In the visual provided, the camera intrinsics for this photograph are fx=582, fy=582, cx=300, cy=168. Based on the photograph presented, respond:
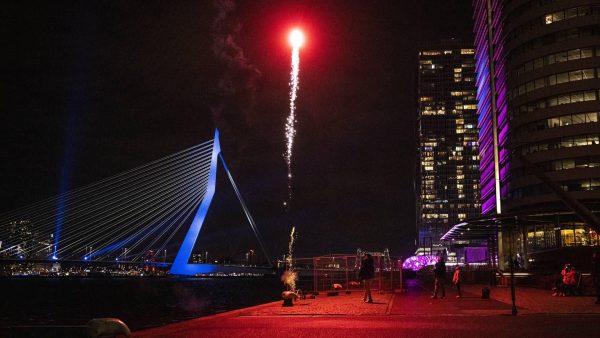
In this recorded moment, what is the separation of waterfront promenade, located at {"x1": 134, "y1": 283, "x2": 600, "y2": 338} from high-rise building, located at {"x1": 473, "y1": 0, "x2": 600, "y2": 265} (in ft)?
166

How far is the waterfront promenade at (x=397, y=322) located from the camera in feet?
40.6

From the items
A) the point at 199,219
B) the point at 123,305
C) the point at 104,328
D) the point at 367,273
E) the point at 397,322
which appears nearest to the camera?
the point at 104,328

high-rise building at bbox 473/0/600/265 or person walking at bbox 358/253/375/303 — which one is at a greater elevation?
high-rise building at bbox 473/0/600/265

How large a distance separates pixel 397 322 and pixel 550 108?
69.3m

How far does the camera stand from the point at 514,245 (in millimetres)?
84312

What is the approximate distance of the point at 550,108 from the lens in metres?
75.8

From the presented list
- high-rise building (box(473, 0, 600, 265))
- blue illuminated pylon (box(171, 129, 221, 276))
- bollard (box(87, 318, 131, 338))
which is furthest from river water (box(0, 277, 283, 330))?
high-rise building (box(473, 0, 600, 265))

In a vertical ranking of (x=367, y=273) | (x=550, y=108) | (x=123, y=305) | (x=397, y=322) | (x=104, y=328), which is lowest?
(x=123, y=305)

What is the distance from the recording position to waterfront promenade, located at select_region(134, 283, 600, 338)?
12.4m

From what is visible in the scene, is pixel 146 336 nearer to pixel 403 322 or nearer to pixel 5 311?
pixel 403 322

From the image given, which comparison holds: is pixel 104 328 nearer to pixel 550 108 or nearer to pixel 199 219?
pixel 199 219

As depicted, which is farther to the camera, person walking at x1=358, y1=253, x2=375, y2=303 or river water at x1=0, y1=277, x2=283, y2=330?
river water at x1=0, y1=277, x2=283, y2=330

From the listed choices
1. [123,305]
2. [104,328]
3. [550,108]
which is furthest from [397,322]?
[550,108]

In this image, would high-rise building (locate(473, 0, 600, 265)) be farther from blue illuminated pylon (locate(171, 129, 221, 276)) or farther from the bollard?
the bollard
